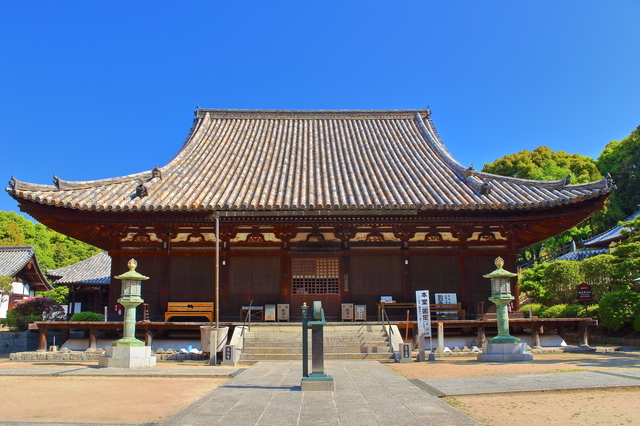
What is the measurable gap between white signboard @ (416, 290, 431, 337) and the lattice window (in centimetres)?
353

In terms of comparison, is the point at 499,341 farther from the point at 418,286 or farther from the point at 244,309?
the point at 244,309

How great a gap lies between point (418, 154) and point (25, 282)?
3731cm

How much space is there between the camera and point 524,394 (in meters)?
7.30

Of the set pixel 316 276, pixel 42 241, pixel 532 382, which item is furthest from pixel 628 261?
pixel 42 241

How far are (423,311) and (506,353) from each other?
257 cm

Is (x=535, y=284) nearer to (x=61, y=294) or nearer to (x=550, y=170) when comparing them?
(x=550, y=170)

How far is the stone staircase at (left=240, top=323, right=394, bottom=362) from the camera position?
13203 mm

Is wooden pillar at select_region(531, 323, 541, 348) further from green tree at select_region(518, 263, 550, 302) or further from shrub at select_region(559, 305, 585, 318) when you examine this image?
green tree at select_region(518, 263, 550, 302)

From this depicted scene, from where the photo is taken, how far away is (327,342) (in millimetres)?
13766

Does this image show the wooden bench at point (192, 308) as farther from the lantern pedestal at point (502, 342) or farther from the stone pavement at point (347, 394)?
the lantern pedestal at point (502, 342)

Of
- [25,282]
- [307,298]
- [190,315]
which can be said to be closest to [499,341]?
[307,298]

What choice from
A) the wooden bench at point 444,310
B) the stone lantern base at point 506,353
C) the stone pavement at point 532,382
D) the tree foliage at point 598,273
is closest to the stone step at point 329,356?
the stone lantern base at point 506,353

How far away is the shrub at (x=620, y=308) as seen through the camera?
16578 millimetres

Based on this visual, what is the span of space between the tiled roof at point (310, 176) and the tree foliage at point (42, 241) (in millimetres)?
43884
